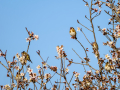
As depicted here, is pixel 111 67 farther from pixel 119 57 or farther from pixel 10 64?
pixel 10 64

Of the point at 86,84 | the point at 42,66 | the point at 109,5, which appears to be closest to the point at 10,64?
the point at 42,66

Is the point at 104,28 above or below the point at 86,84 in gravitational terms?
above

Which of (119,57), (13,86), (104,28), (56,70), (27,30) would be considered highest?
(104,28)

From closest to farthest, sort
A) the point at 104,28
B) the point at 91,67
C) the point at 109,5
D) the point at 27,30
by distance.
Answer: the point at 27,30, the point at 91,67, the point at 104,28, the point at 109,5

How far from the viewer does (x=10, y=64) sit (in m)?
3.91

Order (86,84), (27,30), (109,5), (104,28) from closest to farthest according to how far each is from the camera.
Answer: (27,30) → (86,84) → (104,28) → (109,5)

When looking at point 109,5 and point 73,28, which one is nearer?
point 73,28

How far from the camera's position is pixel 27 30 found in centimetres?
340

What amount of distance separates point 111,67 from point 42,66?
1.73m

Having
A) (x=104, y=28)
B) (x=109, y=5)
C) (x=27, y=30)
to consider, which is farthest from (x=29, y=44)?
(x=109, y=5)

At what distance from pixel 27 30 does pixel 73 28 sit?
1102mm

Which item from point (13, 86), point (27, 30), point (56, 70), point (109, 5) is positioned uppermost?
point (109, 5)

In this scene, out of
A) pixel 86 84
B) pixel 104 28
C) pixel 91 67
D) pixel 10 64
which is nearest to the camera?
pixel 91 67

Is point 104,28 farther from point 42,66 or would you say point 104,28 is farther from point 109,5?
point 42,66
